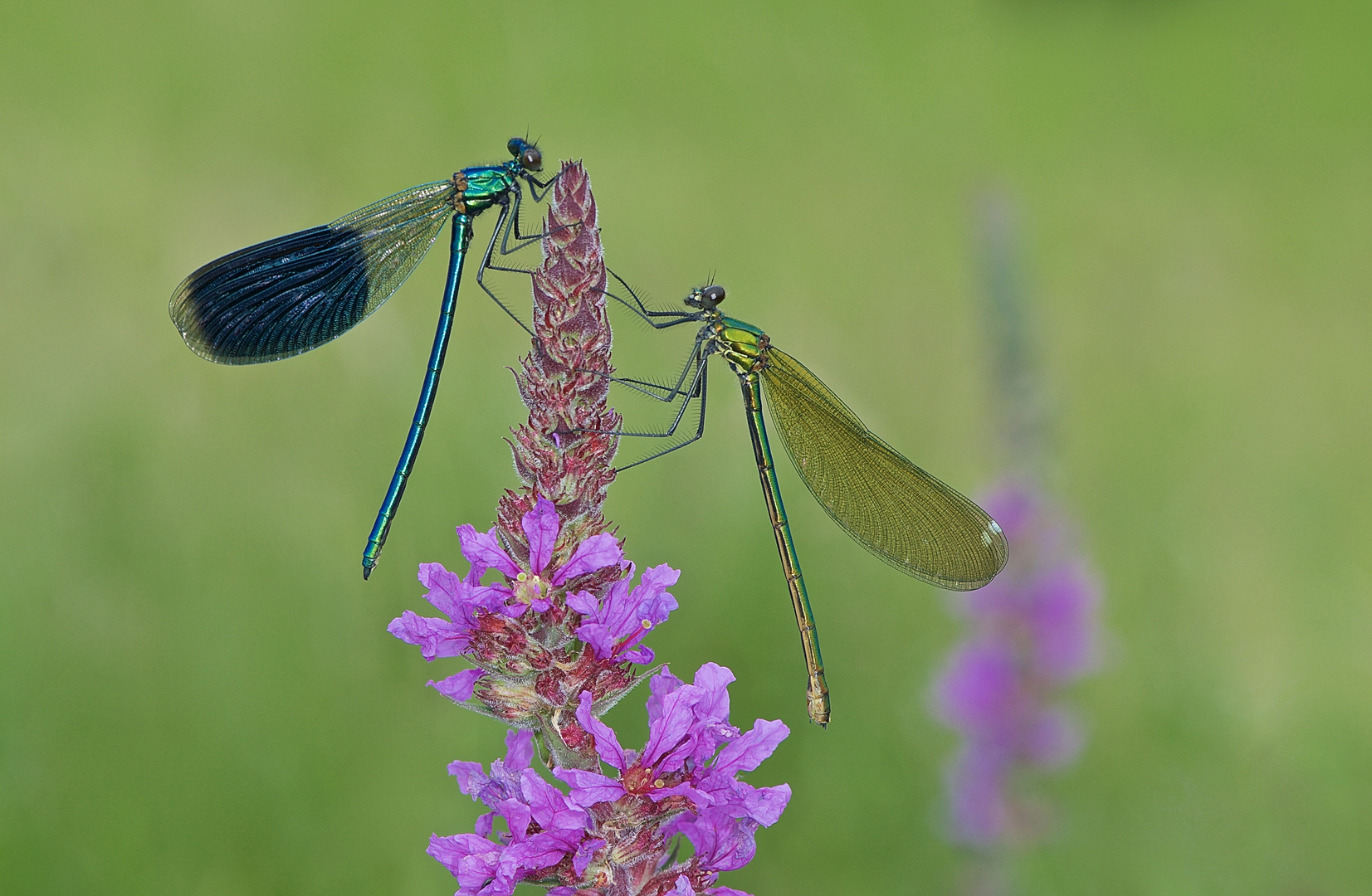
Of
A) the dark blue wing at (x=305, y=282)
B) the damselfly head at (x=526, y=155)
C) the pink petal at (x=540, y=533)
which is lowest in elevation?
the pink petal at (x=540, y=533)

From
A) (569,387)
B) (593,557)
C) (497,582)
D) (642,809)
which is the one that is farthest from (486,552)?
(642,809)

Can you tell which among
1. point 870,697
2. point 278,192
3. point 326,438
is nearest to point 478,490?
point 326,438

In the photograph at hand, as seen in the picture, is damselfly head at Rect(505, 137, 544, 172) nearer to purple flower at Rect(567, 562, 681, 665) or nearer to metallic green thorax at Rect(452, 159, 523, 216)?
metallic green thorax at Rect(452, 159, 523, 216)

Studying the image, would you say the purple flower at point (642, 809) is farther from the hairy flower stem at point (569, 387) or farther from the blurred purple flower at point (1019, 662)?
the blurred purple flower at point (1019, 662)

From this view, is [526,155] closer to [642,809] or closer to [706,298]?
[706,298]

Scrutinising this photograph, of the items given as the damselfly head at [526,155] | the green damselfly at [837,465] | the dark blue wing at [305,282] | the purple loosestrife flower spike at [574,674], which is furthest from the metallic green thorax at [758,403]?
the purple loosestrife flower spike at [574,674]

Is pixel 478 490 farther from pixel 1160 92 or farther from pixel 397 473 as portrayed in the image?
pixel 1160 92
